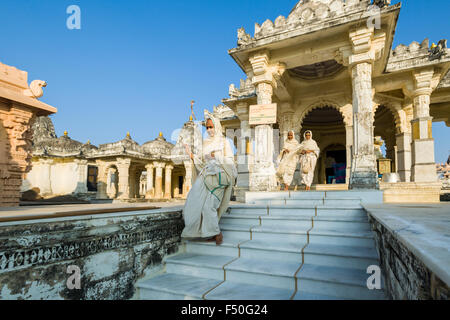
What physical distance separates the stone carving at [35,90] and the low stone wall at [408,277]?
28.7 feet

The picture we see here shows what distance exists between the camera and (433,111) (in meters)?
11.1

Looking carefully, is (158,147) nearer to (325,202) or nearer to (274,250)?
(325,202)

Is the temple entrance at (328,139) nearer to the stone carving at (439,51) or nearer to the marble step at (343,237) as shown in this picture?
the stone carving at (439,51)

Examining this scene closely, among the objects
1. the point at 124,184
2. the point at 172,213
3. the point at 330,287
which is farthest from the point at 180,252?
the point at 124,184

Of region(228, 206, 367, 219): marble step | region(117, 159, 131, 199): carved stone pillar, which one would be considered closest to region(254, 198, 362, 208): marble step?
region(228, 206, 367, 219): marble step

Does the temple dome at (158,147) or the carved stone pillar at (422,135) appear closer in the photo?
the carved stone pillar at (422,135)

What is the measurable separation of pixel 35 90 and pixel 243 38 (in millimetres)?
6273

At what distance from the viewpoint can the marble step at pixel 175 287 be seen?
216cm

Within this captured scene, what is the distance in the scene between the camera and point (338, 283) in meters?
2.02

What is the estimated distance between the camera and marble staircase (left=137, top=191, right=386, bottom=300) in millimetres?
2076

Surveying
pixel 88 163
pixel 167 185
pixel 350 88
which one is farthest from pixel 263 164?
pixel 88 163

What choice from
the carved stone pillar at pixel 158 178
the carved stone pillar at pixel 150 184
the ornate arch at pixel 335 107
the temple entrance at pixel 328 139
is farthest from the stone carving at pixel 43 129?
the ornate arch at pixel 335 107

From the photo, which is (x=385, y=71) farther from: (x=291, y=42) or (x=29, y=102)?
(x=29, y=102)
